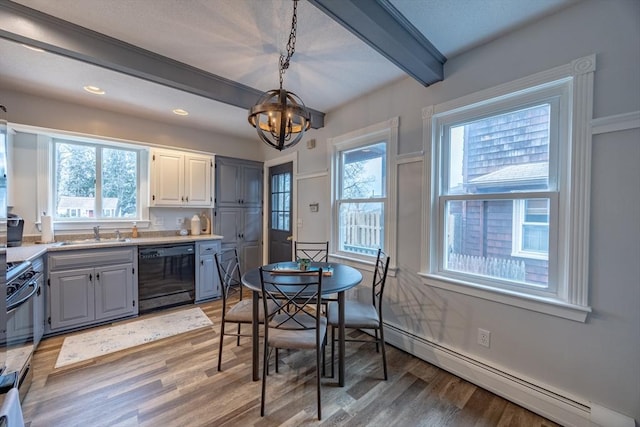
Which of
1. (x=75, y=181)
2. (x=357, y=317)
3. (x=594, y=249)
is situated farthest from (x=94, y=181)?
(x=594, y=249)

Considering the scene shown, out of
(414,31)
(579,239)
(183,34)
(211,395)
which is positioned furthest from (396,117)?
(211,395)

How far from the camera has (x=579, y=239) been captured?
1.59 metres

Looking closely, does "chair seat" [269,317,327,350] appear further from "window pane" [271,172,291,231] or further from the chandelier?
"window pane" [271,172,291,231]

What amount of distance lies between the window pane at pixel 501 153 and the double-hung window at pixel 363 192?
61 cm

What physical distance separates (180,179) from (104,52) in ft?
6.54

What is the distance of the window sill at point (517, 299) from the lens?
161 cm

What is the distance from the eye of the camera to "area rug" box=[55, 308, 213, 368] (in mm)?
2359

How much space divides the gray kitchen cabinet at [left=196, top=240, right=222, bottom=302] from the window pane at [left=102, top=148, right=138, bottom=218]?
1100 millimetres

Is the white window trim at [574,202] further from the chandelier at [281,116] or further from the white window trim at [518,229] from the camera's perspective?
the chandelier at [281,116]

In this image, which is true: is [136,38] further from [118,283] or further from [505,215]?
[505,215]

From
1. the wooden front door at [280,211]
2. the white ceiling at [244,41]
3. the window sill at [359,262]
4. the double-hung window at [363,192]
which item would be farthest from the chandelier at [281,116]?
the wooden front door at [280,211]

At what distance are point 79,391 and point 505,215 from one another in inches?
136

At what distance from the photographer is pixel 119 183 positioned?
11.7 ft

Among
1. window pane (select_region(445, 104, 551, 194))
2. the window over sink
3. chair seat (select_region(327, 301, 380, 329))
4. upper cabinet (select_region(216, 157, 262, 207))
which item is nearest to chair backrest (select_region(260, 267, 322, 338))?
chair seat (select_region(327, 301, 380, 329))
